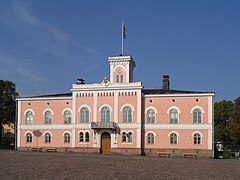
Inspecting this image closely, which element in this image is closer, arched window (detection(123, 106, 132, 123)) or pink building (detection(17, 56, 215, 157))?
pink building (detection(17, 56, 215, 157))

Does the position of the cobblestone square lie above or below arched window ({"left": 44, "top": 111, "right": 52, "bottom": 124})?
below

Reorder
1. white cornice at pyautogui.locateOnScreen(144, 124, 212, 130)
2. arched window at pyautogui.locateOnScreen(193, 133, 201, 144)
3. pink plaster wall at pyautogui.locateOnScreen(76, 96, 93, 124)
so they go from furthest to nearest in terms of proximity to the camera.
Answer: pink plaster wall at pyautogui.locateOnScreen(76, 96, 93, 124) → arched window at pyautogui.locateOnScreen(193, 133, 201, 144) → white cornice at pyautogui.locateOnScreen(144, 124, 212, 130)

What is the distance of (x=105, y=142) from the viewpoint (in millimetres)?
44125

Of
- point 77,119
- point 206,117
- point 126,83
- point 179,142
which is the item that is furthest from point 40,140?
point 206,117

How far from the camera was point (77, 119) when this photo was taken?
148 feet

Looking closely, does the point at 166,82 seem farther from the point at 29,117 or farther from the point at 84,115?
the point at 29,117

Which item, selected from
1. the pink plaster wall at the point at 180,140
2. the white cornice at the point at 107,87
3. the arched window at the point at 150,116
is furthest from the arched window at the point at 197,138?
the white cornice at the point at 107,87

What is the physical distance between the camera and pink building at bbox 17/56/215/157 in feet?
138

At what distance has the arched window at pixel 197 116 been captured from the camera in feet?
138

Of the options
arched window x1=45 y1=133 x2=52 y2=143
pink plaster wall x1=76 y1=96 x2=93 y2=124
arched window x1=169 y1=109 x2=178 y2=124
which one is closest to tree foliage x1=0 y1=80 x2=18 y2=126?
arched window x1=45 y1=133 x2=52 y2=143

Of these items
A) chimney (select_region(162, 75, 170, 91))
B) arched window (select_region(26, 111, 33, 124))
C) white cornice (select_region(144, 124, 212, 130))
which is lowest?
white cornice (select_region(144, 124, 212, 130))

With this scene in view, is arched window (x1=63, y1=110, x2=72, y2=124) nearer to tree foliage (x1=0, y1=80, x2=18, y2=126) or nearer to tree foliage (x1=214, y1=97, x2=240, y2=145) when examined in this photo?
tree foliage (x1=0, y1=80, x2=18, y2=126)

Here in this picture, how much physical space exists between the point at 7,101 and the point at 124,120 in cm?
2308

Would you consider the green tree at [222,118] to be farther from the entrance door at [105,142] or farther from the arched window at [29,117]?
the arched window at [29,117]
